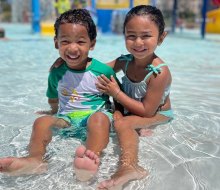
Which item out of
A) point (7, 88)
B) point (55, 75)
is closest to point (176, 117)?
point (55, 75)

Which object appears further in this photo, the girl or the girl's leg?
the girl

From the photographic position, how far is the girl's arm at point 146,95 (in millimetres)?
2426

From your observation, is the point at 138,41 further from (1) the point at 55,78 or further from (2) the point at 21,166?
(2) the point at 21,166

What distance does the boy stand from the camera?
183cm

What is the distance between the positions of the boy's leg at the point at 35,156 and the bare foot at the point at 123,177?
42 centimetres

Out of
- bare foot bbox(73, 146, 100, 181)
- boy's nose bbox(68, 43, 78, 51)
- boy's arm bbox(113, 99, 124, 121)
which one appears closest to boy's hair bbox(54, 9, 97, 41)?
boy's nose bbox(68, 43, 78, 51)

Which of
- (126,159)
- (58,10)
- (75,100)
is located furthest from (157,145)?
(58,10)

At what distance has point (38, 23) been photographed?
44.8 feet

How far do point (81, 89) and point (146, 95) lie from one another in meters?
0.47

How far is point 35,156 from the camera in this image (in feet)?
6.46

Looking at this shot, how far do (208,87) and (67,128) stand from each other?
8.40ft

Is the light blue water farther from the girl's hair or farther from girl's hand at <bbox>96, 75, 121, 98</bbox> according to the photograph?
the girl's hair

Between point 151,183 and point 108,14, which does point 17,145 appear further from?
point 108,14

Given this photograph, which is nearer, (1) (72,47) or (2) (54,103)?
(1) (72,47)
